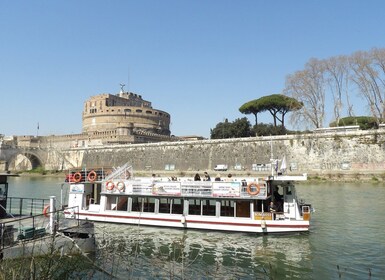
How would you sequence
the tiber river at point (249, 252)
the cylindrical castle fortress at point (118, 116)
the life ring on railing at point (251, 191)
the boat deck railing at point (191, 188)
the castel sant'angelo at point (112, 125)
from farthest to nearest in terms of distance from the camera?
the cylindrical castle fortress at point (118, 116) < the castel sant'angelo at point (112, 125) < the boat deck railing at point (191, 188) < the life ring on railing at point (251, 191) < the tiber river at point (249, 252)

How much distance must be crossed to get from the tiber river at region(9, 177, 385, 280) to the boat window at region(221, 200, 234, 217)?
134 centimetres

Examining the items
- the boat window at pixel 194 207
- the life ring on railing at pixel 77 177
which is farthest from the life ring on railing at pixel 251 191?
the life ring on railing at pixel 77 177

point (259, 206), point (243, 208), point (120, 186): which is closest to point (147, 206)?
point (120, 186)

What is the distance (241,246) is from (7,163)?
75844mm

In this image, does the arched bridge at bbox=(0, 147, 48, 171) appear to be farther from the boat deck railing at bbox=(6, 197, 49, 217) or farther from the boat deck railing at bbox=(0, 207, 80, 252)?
the boat deck railing at bbox=(0, 207, 80, 252)

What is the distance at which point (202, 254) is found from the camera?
1357cm

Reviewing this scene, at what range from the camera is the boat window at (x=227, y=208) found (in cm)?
1812

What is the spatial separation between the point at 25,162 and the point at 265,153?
6423cm

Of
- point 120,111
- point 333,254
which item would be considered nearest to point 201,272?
point 333,254

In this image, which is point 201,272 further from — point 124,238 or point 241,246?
point 124,238

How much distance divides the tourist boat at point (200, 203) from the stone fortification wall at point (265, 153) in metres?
24.2

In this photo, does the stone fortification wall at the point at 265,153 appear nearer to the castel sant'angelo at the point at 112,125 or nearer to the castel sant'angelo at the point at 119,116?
the castel sant'angelo at the point at 112,125

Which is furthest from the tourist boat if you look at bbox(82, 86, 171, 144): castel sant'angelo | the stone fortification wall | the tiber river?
bbox(82, 86, 171, 144): castel sant'angelo

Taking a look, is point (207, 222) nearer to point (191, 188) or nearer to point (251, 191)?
point (191, 188)
